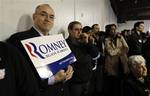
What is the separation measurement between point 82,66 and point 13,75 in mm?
1444

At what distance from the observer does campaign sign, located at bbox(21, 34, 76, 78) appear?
1.82 metres

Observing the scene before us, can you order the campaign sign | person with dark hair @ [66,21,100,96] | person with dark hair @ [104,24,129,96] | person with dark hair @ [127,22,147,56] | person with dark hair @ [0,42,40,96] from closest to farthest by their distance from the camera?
1. person with dark hair @ [0,42,40,96]
2. the campaign sign
3. person with dark hair @ [66,21,100,96]
4. person with dark hair @ [104,24,129,96]
5. person with dark hair @ [127,22,147,56]

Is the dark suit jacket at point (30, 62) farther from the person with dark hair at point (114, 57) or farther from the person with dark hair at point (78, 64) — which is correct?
the person with dark hair at point (114, 57)

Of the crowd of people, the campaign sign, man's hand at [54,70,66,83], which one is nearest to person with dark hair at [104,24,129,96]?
the crowd of people

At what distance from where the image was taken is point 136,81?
2.23 metres

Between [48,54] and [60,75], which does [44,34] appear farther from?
[60,75]

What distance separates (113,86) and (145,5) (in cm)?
251

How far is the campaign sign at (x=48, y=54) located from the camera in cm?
182

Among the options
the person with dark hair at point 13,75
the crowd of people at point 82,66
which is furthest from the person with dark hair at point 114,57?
the person with dark hair at point 13,75

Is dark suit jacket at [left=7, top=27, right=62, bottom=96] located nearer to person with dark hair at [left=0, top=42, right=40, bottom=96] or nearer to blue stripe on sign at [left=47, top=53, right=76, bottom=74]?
blue stripe on sign at [left=47, top=53, right=76, bottom=74]

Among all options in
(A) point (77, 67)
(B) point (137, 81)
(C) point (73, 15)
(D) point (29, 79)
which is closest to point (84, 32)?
(C) point (73, 15)

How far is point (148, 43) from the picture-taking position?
4070 mm

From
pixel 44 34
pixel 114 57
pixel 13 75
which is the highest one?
pixel 44 34

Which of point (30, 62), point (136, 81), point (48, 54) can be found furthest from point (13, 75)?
point (136, 81)
